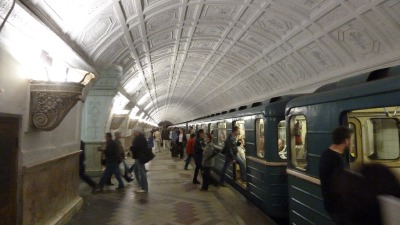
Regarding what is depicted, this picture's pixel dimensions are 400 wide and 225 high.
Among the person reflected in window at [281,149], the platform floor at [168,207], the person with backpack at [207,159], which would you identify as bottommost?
the platform floor at [168,207]

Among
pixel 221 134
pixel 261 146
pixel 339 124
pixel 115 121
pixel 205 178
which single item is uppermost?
pixel 115 121

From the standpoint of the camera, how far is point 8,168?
4090 mm

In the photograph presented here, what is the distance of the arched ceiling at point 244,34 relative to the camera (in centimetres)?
693

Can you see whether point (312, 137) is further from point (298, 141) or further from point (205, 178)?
point (205, 178)

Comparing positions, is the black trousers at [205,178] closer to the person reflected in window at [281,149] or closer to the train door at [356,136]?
the person reflected in window at [281,149]

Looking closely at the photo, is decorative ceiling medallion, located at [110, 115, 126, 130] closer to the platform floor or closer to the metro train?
the platform floor

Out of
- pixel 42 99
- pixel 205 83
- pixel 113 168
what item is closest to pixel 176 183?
pixel 113 168

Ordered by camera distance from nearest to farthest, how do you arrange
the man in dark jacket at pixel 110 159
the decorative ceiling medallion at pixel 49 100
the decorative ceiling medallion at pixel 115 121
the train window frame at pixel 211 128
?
the decorative ceiling medallion at pixel 49 100 → the man in dark jacket at pixel 110 159 → the decorative ceiling medallion at pixel 115 121 → the train window frame at pixel 211 128

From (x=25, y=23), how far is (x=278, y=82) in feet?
36.4

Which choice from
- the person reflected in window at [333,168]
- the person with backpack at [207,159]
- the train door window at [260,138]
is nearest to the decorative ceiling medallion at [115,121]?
the person with backpack at [207,159]

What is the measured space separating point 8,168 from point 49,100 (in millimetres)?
1082

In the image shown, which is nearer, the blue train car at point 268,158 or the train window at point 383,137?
the train window at point 383,137

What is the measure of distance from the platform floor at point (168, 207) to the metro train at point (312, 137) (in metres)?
0.47

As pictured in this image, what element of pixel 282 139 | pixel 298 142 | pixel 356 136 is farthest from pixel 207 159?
pixel 356 136
